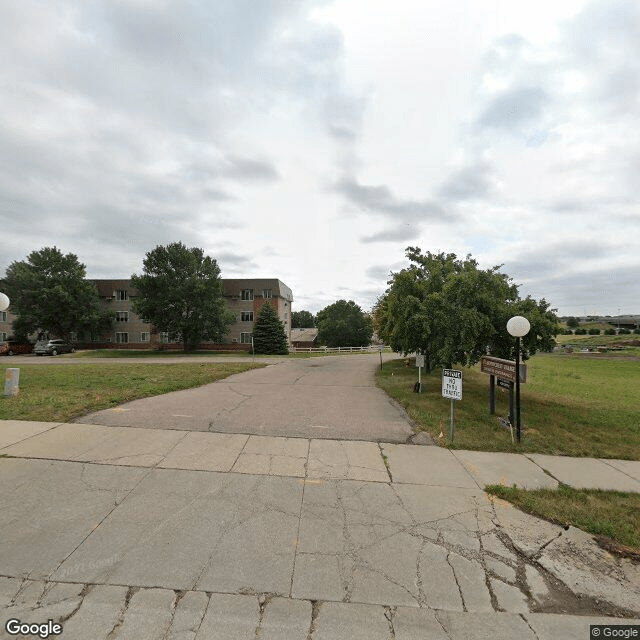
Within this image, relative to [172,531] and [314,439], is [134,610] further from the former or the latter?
[314,439]

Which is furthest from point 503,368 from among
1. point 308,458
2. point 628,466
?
point 308,458

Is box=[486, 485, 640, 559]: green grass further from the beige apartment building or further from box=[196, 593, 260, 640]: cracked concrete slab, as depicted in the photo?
the beige apartment building

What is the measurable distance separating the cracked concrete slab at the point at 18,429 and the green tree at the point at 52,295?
125 feet

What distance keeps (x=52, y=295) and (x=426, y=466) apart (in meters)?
45.7

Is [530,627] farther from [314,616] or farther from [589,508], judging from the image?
[589,508]

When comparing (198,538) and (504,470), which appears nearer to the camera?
(198,538)

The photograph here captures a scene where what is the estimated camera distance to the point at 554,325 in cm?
1052

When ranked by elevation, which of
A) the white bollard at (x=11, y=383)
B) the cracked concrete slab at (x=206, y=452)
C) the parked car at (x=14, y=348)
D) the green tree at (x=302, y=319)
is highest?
the green tree at (x=302, y=319)

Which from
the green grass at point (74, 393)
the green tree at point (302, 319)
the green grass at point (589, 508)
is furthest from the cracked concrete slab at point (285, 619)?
the green tree at point (302, 319)

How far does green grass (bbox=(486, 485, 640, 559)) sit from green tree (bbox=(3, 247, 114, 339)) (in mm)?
46181

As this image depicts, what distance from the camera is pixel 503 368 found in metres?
8.41

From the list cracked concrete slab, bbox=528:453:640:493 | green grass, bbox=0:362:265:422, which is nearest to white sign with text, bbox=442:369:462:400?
cracked concrete slab, bbox=528:453:640:493

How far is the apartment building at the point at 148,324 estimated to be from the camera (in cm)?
4456

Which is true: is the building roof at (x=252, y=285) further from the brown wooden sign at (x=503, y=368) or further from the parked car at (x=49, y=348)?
the brown wooden sign at (x=503, y=368)
